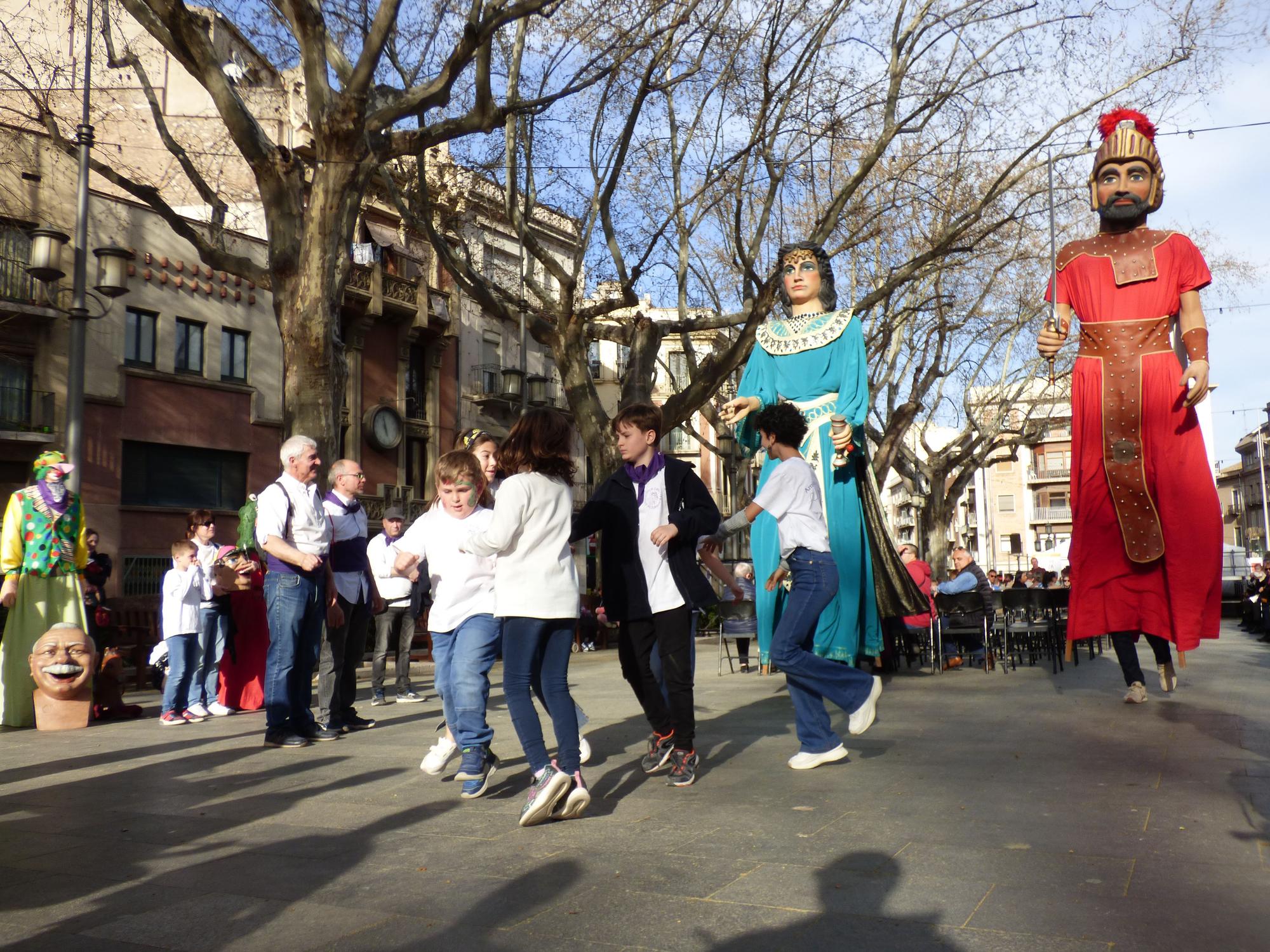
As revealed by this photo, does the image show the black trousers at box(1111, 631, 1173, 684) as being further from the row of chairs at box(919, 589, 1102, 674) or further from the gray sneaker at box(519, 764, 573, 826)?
the gray sneaker at box(519, 764, 573, 826)

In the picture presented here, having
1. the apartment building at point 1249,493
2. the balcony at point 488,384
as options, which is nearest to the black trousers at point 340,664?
the balcony at point 488,384

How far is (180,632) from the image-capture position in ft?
31.6

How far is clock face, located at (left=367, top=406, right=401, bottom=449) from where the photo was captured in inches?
1323

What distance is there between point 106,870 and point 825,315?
556cm

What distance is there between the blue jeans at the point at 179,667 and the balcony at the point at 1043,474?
9014 centimetres

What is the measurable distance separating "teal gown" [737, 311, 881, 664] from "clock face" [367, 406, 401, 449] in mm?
26693

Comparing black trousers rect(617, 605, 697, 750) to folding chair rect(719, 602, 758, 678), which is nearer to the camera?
black trousers rect(617, 605, 697, 750)

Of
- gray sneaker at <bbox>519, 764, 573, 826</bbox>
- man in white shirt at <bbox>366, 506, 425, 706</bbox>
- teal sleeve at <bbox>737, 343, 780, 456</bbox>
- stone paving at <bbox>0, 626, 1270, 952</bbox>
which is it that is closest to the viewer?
stone paving at <bbox>0, 626, 1270, 952</bbox>

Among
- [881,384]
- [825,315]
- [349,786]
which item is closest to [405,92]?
[825,315]

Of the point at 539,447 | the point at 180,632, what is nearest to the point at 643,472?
the point at 539,447

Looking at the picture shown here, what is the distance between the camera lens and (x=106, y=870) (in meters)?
4.26

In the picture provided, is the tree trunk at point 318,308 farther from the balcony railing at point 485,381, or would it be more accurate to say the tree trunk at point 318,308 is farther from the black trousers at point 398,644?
the balcony railing at point 485,381

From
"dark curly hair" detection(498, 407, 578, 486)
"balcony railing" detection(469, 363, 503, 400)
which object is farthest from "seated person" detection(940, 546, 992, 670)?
"balcony railing" detection(469, 363, 503, 400)

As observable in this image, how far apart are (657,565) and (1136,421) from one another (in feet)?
13.1
